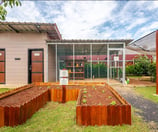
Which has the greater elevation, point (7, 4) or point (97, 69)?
point (7, 4)

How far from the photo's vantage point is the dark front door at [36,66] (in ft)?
23.4

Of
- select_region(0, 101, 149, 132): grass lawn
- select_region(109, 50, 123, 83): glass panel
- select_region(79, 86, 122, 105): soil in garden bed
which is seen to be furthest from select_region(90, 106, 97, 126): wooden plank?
select_region(109, 50, 123, 83): glass panel

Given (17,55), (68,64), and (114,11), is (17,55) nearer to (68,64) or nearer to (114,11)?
(68,64)

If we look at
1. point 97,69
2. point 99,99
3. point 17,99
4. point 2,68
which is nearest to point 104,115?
point 99,99

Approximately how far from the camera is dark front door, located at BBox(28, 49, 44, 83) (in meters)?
7.12

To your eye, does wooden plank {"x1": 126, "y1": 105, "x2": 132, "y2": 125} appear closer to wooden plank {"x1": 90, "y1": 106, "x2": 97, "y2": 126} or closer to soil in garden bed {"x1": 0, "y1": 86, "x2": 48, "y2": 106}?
wooden plank {"x1": 90, "y1": 106, "x2": 97, "y2": 126}

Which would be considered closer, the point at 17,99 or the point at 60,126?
the point at 60,126

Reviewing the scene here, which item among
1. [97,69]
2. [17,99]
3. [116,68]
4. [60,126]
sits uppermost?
[116,68]

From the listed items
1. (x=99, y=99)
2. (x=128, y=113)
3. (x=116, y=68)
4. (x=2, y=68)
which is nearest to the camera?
(x=128, y=113)

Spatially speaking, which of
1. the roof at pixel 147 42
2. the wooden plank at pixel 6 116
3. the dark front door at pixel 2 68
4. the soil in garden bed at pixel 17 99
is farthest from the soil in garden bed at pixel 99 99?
the dark front door at pixel 2 68

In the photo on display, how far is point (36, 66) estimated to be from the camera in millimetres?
7180

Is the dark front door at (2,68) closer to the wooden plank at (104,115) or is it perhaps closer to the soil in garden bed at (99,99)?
the soil in garden bed at (99,99)

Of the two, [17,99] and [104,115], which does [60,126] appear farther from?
[17,99]

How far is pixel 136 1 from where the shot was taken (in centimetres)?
688
